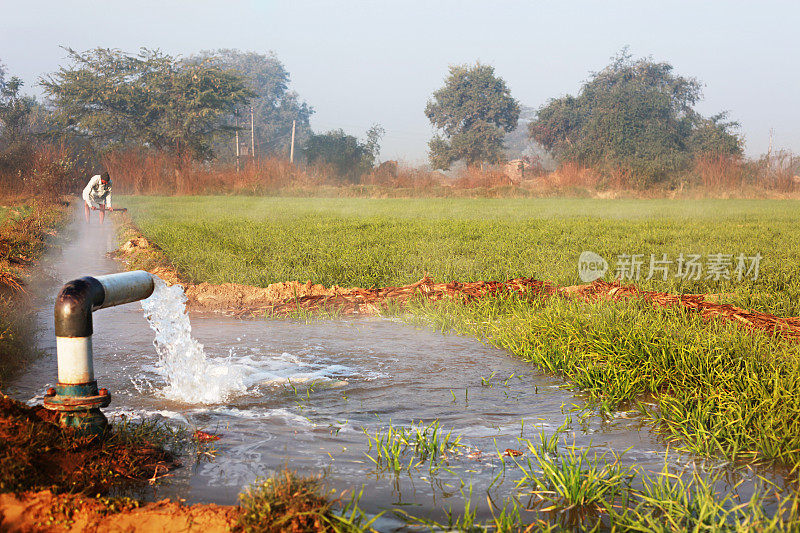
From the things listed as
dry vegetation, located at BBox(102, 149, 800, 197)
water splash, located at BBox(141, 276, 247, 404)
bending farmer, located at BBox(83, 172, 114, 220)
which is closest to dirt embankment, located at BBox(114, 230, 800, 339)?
water splash, located at BBox(141, 276, 247, 404)

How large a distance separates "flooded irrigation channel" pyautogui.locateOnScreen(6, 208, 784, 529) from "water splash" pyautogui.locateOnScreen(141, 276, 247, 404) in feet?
0.04

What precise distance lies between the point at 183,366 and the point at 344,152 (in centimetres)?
4289

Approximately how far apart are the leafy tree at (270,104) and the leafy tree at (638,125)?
82.6ft

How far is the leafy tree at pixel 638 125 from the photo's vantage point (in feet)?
136

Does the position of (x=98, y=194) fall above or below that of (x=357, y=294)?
above

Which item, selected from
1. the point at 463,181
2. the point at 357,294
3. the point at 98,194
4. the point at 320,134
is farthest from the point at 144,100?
the point at 357,294

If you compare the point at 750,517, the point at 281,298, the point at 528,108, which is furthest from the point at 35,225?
the point at 528,108

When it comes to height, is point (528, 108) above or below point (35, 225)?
above

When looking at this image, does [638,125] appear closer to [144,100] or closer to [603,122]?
[603,122]

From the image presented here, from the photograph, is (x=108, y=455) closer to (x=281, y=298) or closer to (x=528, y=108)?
(x=281, y=298)

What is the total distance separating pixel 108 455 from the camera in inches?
111

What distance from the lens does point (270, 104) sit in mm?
65688

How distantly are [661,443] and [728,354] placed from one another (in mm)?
1204

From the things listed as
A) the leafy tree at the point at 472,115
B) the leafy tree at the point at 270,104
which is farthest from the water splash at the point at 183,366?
the leafy tree at the point at 270,104
